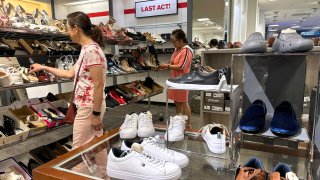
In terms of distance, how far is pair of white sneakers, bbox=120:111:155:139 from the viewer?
1.25m

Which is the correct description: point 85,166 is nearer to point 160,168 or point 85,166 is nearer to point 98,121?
point 160,168

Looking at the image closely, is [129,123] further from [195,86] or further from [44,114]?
[44,114]

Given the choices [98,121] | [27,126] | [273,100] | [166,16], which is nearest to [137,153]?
[273,100]

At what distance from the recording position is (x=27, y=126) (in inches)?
83.3

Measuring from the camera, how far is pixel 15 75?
2.09m

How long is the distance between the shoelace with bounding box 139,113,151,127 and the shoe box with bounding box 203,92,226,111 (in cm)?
170

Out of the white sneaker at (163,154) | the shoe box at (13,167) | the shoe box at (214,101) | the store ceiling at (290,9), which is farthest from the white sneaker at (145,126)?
the store ceiling at (290,9)

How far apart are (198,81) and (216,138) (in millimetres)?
275

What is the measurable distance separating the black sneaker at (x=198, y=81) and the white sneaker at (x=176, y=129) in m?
0.24

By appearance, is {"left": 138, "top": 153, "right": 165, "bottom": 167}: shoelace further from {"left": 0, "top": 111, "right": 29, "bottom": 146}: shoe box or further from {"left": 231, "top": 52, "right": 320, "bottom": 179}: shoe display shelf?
{"left": 0, "top": 111, "right": 29, "bottom": 146}: shoe box

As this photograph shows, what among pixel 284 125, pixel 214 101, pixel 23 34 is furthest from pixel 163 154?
pixel 23 34

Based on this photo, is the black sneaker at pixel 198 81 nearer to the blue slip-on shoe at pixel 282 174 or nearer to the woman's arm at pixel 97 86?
the blue slip-on shoe at pixel 282 174

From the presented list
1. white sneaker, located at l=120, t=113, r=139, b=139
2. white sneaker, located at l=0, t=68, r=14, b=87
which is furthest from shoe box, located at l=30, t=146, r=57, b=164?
white sneaker, located at l=120, t=113, r=139, b=139

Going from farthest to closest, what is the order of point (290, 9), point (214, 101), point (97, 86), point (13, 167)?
point (290, 9) < point (214, 101) < point (13, 167) < point (97, 86)
